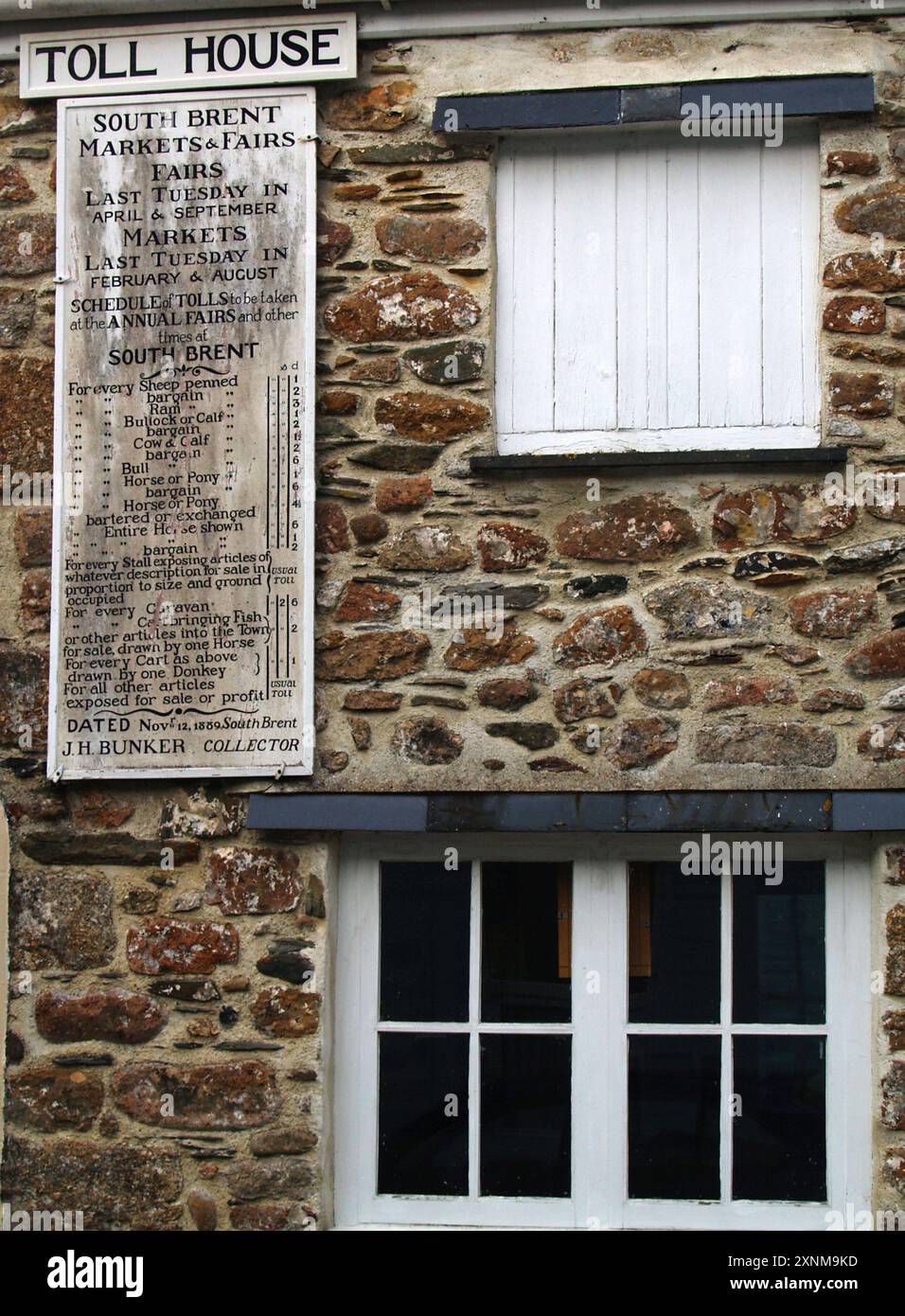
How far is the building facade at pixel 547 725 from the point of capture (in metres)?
5.86

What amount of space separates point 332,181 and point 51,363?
1.20 m

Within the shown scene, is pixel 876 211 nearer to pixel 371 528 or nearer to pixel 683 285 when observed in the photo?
pixel 683 285

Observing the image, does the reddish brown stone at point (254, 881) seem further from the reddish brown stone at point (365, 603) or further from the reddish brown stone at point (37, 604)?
→ the reddish brown stone at point (37, 604)

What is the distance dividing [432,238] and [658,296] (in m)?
0.82

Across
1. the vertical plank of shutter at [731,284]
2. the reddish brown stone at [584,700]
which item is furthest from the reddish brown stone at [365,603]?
the vertical plank of shutter at [731,284]

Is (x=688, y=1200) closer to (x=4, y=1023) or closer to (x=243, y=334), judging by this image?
(x=4, y=1023)

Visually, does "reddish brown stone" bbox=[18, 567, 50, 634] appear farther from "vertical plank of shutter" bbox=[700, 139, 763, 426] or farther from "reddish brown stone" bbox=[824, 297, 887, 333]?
"reddish brown stone" bbox=[824, 297, 887, 333]

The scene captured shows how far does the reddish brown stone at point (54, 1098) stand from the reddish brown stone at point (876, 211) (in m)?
3.90

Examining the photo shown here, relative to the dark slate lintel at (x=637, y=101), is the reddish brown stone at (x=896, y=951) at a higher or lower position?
lower

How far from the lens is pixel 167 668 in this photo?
607cm

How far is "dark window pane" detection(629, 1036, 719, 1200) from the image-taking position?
5.89 metres

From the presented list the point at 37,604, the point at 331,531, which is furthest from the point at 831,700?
the point at 37,604

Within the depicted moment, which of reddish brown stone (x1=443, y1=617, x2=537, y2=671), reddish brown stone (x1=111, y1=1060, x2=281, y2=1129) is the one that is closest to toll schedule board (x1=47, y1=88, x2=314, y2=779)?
reddish brown stone (x1=443, y1=617, x2=537, y2=671)

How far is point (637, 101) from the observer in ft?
19.9
